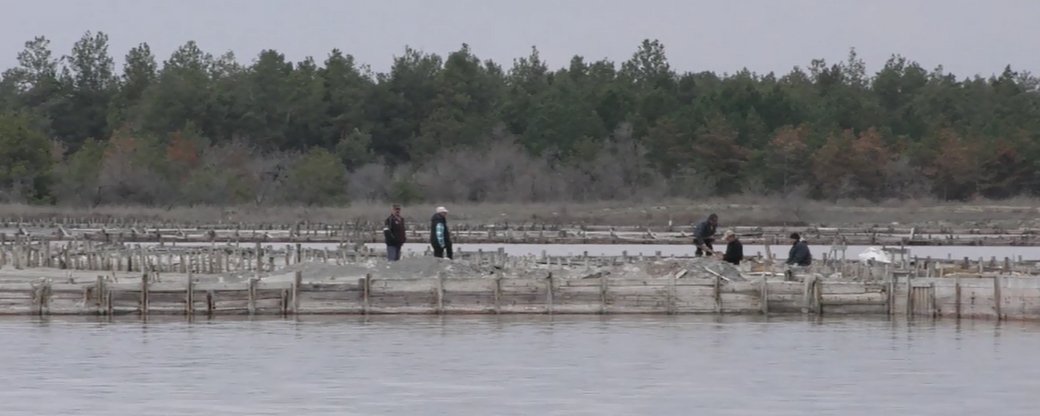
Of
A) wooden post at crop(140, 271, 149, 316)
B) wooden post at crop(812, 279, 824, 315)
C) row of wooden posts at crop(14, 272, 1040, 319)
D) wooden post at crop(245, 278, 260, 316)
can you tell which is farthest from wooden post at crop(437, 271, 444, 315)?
wooden post at crop(812, 279, 824, 315)

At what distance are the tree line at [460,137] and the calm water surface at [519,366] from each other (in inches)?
2292

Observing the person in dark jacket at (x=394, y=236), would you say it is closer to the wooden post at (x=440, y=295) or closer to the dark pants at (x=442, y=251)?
the dark pants at (x=442, y=251)

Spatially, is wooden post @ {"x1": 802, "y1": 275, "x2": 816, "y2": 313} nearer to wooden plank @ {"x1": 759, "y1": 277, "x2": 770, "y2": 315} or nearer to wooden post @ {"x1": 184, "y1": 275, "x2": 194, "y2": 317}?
wooden plank @ {"x1": 759, "y1": 277, "x2": 770, "y2": 315}

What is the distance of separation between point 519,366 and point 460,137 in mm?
73485

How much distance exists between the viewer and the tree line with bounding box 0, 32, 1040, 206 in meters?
92.1

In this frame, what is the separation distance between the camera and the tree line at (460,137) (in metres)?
92.1

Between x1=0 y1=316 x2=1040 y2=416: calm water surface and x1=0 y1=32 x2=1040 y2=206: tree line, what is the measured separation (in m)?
58.2

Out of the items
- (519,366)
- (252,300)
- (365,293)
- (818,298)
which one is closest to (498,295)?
(365,293)

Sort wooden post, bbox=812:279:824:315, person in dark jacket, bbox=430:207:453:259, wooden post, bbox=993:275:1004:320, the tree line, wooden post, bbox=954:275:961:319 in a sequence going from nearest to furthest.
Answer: wooden post, bbox=993:275:1004:320 < wooden post, bbox=954:275:961:319 < wooden post, bbox=812:279:824:315 < person in dark jacket, bbox=430:207:453:259 < the tree line

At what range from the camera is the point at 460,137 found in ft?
330

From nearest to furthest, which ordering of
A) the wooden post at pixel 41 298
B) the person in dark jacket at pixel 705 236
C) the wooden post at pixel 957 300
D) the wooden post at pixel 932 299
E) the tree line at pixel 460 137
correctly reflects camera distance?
the wooden post at pixel 957 300
the wooden post at pixel 41 298
the wooden post at pixel 932 299
the person in dark jacket at pixel 705 236
the tree line at pixel 460 137

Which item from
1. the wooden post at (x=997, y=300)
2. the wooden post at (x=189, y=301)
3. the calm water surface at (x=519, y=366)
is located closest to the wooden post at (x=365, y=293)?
the calm water surface at (x=519, y=366)

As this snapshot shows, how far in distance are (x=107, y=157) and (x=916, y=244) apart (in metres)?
39.7

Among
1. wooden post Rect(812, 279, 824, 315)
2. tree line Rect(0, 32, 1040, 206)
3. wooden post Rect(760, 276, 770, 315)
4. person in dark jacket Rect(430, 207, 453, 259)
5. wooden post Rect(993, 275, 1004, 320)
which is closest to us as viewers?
wooden post Rect(993, 275, 1004, 320)
